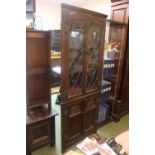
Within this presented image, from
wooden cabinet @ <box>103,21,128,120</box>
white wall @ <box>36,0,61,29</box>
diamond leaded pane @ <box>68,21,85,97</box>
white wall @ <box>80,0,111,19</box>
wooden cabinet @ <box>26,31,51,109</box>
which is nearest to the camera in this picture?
wooden cabinet @ <box>26,31,51,109</box>

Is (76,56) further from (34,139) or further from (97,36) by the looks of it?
(34,139)

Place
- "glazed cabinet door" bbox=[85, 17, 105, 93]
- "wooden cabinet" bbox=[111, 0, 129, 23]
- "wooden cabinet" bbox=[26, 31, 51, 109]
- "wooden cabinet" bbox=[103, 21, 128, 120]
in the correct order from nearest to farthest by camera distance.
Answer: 1. "wooden cabinet" bbox=[26, 31, 51, 109]
2. "glazed cabinet door" bbox=[85, 17, 105, 93]
3. "wooden cabinet" bbox=[111, 0, 129, 23]
4. "wooden cabinet" bbox=[103, 21, 128, 120]

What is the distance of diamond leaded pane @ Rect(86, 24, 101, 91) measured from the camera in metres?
2.30

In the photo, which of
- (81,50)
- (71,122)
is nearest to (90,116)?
(71,122)

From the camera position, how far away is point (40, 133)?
2.24 m

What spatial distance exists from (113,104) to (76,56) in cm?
152

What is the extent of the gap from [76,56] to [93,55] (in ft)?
1.14

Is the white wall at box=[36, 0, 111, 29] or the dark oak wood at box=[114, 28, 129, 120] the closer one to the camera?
the dark oak wood at box=[114, 28, 129, 120]

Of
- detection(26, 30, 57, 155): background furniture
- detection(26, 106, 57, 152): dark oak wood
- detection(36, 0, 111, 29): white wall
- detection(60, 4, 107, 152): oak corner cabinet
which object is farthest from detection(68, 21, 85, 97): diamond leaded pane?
detection(36, 0, 111, 29): white wall

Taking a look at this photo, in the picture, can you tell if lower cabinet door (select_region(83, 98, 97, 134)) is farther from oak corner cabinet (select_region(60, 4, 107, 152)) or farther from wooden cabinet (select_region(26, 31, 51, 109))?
wooden cabinet (select_region(26, 31, 51, 109))

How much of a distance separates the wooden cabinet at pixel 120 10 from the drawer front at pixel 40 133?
2.20 meters

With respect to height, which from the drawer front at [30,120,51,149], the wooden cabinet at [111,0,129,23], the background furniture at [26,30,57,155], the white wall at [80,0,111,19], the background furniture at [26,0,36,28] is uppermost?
the white wall at [80,0,111,19]

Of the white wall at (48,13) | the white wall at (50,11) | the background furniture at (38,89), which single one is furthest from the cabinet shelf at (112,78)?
the white wall at (48,13)
